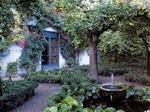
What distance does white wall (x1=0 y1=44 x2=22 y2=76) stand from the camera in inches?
449

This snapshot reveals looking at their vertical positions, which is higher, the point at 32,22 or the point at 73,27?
the point at 32,22

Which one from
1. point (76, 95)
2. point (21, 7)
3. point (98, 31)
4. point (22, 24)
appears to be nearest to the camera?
point (76, 95)

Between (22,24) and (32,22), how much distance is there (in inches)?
28.5

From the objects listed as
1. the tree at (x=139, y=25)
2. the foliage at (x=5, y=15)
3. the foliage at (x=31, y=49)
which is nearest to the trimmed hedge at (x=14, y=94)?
the foliage at (x=5, y=15)

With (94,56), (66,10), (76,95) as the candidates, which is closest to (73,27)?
(66,10)

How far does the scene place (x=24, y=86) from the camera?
6.75 metres

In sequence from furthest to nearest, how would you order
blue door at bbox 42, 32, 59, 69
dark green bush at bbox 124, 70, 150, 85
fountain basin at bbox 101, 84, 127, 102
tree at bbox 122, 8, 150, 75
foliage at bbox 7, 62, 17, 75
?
blue door at bbox 42, 32, 59, 69
foliage at bbox 7, 62, 17, 75
dark green bush at bbox 124, 70, 150, 85
tree at bbox 122, 8, 150, 75
fountain basin at bbox 101, 84, 127, 102

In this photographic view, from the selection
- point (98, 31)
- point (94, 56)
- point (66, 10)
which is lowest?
point (94, 56)

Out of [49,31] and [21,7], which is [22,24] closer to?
[49,31]

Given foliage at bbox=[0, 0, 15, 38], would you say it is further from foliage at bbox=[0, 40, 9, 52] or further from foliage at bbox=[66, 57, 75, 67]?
foliage at bbox=[66, 57, 75, 67]

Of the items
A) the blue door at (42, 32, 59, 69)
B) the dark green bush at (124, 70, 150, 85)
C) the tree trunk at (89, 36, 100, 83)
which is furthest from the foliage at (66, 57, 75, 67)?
the tree trunk at (89, 36, 100, 83)

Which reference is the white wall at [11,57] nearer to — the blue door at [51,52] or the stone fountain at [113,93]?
the blue door at [51,52]

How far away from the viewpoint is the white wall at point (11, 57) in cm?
1140

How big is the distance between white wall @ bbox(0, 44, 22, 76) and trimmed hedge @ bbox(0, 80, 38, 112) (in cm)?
446
